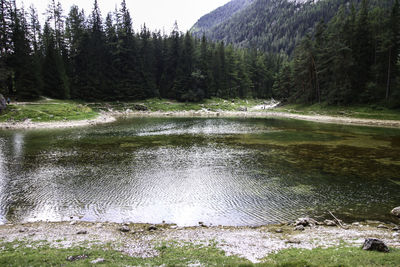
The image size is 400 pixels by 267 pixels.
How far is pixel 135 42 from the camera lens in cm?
11112

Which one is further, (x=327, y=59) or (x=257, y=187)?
(x=327, y=59)

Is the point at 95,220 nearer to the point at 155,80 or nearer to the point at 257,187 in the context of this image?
the point at 257,187

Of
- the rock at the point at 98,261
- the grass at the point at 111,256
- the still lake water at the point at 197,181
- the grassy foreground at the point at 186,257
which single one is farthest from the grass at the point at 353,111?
the rock at the point at 98,261

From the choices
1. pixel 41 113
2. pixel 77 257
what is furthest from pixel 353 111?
pixel 41 113

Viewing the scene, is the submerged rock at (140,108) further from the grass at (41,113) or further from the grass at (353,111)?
the grass at (353,111)

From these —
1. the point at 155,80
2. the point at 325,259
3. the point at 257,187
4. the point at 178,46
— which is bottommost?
the point at 257,187

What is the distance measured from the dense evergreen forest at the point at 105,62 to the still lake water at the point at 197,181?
48.3 metres

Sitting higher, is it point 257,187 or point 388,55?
point 388,55

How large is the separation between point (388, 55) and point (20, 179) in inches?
3201

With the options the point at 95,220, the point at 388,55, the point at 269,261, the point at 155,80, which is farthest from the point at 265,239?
the point at 155,80

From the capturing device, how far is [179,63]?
114312 millimetres

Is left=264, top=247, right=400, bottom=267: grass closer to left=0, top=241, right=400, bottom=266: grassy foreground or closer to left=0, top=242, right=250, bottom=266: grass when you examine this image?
left=0, top=241, right=400, bottom=266: grassy foreground

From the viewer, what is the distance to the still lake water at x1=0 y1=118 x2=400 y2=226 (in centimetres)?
1566

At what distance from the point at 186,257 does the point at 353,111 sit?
7166 centimetres
